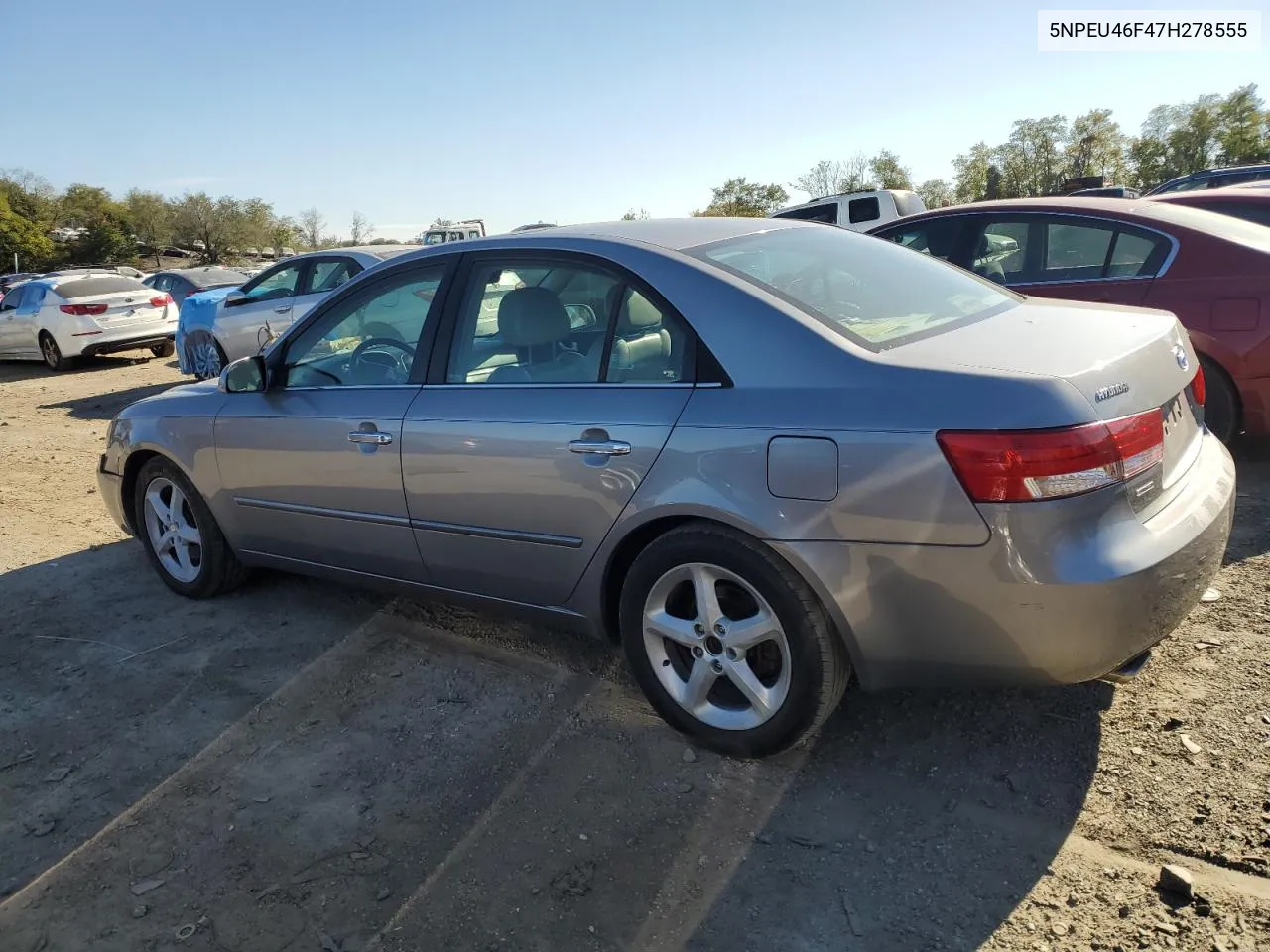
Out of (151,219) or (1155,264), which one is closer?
(1155,264)

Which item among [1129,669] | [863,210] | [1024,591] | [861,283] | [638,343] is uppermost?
[863,210]

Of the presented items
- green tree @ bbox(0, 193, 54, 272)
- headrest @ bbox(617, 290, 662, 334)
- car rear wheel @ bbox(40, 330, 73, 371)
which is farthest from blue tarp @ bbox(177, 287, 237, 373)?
green tree @ bbox(0, 193, 54, 272)

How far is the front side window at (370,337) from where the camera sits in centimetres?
366

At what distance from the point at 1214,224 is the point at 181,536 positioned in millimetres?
5649

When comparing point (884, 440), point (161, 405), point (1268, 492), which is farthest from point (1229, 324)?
point (161, 405)

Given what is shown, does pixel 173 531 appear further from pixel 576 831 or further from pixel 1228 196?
pixel 1228 196

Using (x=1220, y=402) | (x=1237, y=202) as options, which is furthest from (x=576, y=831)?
(x=1237, y=202)

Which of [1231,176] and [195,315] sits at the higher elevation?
[1231,176]

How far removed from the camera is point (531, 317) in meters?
3.40

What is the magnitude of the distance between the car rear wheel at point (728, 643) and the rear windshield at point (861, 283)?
28.6 inches

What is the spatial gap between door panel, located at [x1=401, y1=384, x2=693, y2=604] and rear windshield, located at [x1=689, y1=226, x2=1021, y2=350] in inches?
20.1

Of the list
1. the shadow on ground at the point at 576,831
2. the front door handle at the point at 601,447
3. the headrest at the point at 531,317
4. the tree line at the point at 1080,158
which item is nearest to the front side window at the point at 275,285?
the headrest at the point at 531,317

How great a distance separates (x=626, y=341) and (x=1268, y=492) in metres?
3.68

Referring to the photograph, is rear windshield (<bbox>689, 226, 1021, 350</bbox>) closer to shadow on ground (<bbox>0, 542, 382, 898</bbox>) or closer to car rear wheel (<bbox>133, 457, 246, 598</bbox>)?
shadow on ground (<bbox>0, 542, 382, 898</bbox>)
